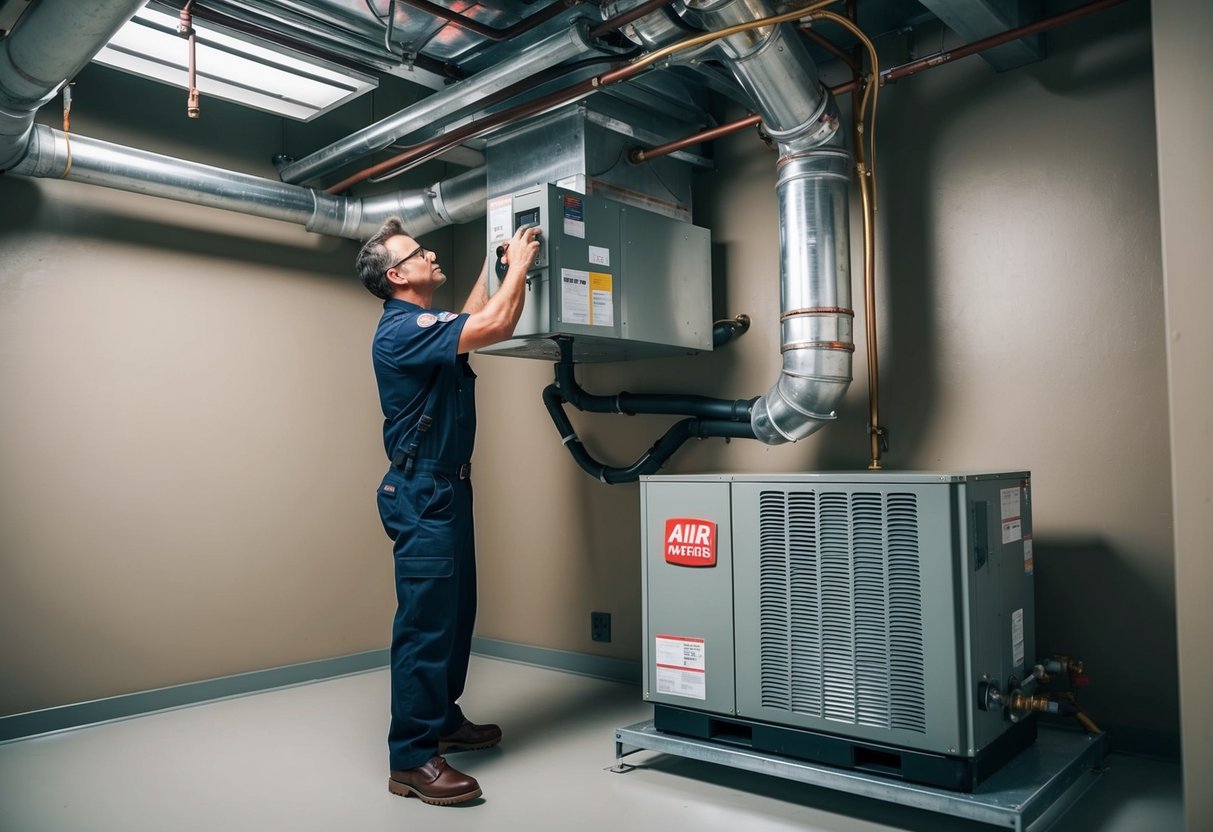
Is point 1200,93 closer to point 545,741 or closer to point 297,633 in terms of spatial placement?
point 545,741

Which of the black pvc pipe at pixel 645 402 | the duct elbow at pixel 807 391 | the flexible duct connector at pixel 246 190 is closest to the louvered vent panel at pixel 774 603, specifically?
the duct elbow at pixel 807 391

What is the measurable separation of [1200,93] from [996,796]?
4.99 ft

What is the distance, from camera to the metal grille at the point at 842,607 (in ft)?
6.64

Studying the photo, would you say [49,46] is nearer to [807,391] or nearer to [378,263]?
[378,263]

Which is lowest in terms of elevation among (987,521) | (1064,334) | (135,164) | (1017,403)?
(987,521)

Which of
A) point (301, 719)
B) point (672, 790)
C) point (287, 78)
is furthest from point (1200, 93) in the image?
point (301, 719)

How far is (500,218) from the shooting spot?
2.71 meters

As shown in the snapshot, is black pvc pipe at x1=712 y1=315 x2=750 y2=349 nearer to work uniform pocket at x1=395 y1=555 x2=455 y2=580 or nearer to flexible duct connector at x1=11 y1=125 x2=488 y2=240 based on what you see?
flexible duct connector at x1=11 y1=125 x2=488 y2=240

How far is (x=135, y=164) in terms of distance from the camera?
9.87 ft

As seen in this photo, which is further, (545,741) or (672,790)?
(545,741)

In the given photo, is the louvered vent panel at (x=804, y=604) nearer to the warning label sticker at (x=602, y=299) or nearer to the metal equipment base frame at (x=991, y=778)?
the metal equipment base frame at (x=991, y=778)

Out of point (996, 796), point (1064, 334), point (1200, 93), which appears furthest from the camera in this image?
point (1064, 334)

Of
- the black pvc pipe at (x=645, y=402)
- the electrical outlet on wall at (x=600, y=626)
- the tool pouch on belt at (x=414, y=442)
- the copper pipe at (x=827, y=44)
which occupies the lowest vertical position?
the electrical outlet on wall at (x=600, y=626)

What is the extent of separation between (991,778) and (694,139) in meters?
2.10
